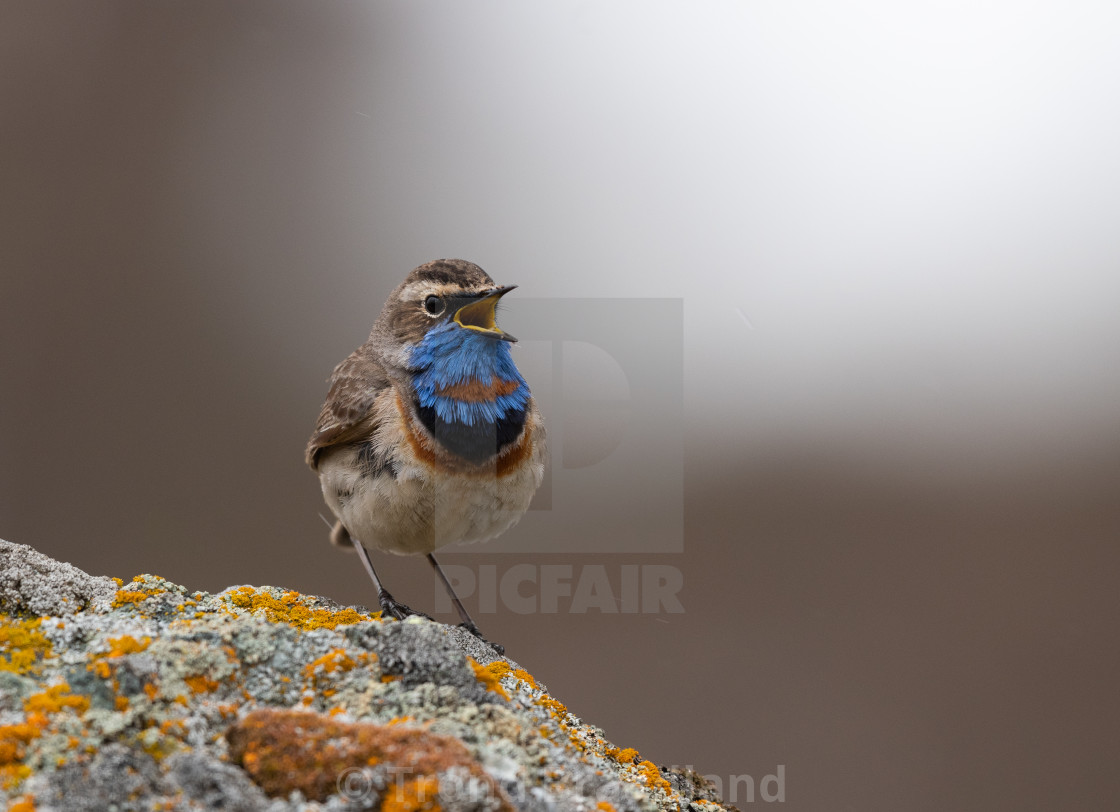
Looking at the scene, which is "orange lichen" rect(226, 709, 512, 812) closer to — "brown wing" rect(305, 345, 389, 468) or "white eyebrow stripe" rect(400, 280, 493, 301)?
"brown wing" rect(305, 345, 389, 468)

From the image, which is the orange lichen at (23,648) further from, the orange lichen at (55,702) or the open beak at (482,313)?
the open beak at (482,313)

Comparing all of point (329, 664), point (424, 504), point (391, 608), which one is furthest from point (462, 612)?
point (329, 664)

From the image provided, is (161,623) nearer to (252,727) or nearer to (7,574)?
(7,574)

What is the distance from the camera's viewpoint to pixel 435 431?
3.88 m

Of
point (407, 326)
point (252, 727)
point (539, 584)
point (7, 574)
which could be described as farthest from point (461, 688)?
→ point (539, 584)

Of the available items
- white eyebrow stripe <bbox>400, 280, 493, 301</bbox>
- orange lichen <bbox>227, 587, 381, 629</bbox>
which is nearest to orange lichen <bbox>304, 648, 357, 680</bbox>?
orange lichen <bbox>227, 587, 381, 629</bbox>

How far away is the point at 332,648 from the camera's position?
2275 millimetres

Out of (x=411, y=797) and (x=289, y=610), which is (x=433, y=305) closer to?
(x=289, y=610)

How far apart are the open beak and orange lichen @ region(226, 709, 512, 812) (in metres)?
2.22

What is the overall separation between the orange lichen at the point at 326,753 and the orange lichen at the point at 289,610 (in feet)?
3.94

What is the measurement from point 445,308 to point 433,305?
8cm

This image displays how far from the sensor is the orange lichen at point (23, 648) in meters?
2.08

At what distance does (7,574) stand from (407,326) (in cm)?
206

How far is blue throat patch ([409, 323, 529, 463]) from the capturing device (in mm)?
3887
